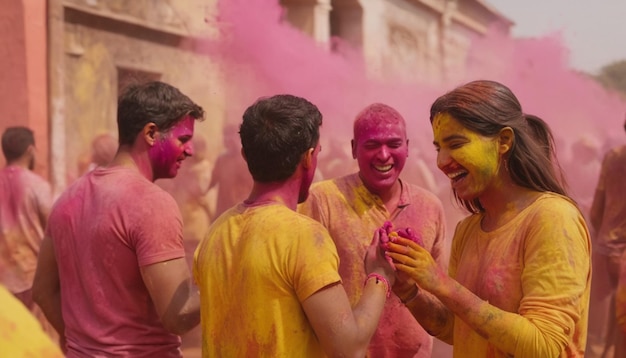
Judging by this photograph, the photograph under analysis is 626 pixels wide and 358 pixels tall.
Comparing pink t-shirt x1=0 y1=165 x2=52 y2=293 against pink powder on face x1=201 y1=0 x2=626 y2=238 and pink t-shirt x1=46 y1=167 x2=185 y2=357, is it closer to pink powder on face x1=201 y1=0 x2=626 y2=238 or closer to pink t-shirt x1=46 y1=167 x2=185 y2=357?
pink t-shirt x1=46 y1=167 x2=185 y2=357

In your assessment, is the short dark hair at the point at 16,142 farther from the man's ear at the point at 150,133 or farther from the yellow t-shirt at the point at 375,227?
the man's ear at the point at 150,133

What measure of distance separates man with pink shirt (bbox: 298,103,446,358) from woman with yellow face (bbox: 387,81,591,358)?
1.21 meters

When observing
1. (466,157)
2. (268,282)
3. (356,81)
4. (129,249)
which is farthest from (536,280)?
(356,81)

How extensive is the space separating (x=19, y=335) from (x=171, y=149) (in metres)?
2.41

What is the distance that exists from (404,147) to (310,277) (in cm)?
176

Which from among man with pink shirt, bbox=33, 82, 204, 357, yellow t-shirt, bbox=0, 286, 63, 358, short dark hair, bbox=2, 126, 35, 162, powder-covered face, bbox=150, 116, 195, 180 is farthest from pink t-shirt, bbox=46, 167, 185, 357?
short dark hair, bbox=2, 126, 35, 162

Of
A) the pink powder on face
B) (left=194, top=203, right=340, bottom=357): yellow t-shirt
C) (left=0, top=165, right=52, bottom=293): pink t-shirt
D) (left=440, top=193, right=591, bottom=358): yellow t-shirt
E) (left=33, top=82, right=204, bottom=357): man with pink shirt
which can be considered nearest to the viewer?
(left=440, top=193, right=591, bottom=358): yellow t-shirt

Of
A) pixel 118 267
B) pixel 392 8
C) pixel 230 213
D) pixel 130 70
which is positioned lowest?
pixel 118 267

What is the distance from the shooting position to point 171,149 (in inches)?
146

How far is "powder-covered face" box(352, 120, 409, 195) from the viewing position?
4379 millimetres

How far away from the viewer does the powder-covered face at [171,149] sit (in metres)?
3.69

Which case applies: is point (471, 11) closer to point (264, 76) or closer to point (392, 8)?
point (392, 8)

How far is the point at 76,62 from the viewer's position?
11430 mm

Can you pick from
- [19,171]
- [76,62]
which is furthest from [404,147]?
[76,62]
